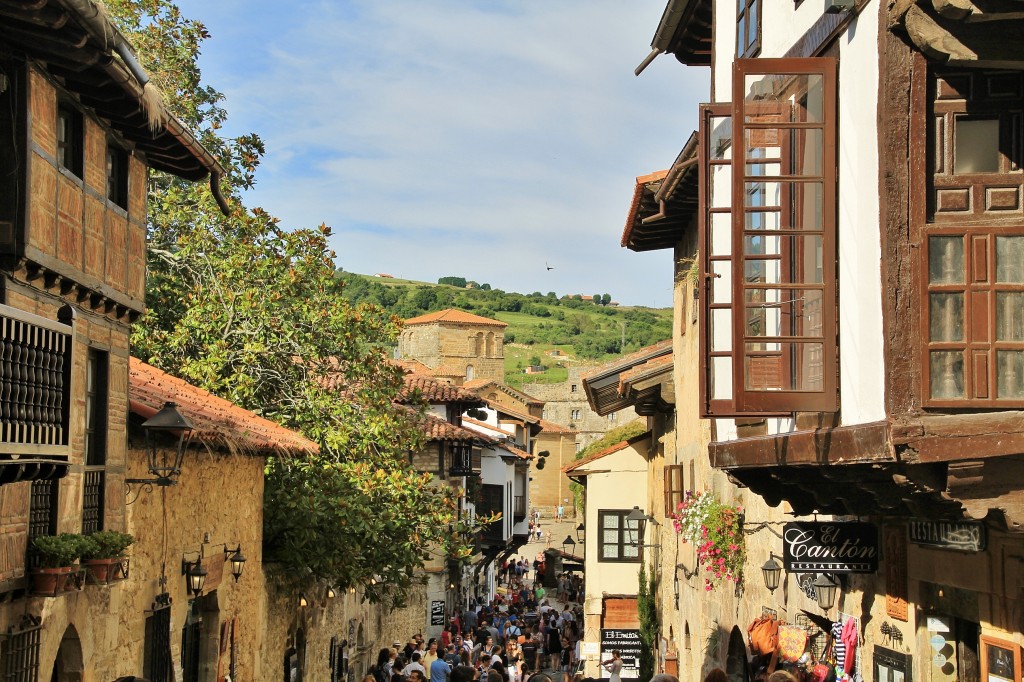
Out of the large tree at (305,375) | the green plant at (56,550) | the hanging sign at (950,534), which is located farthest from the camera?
the large tree at (305,375)

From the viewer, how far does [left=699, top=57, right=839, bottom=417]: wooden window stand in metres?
8.91

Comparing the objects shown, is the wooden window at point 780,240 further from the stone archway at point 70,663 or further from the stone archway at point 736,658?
the stone archway at point 736,658

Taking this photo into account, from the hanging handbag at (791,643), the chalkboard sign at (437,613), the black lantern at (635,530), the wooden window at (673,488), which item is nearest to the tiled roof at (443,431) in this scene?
the chalkboard sign at (437,613)

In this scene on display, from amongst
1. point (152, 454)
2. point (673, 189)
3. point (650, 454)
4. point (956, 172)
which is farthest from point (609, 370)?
point (956, 172)

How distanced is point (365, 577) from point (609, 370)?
6.95m

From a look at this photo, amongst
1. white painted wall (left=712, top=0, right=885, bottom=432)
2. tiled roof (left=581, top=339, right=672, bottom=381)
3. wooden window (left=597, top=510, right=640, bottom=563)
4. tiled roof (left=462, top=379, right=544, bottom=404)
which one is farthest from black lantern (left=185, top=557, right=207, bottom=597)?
tiled roof (left=462, top=379, right=544, bottom=404)

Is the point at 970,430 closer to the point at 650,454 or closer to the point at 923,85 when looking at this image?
the point at 923,85

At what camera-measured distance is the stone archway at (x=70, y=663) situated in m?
11.9

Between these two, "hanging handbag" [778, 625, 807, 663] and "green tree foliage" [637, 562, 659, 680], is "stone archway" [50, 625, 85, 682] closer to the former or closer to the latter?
"hanging handbag" [778, 625, 807, 663]

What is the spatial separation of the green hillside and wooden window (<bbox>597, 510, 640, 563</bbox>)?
404 feet

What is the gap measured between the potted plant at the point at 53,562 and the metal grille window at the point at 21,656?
1.24 ft

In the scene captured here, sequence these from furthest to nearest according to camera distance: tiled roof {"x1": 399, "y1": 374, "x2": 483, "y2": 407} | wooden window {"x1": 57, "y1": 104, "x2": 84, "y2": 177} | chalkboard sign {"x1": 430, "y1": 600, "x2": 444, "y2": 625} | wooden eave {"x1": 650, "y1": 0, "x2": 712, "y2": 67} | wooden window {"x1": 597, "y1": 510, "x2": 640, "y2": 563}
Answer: tiled roof {"x1": 399, "y1": 374, "x2": 483, "y2": 407} → chalkboard sign {"x1": 430, "y1": 600, "x2": 444, "y2": 625} → wooden window {"x1": 597, "y1": 510, "x2": 640, "y2": 563} → wooden eave {"x1": 650, "y1": 0, "x2": 712, "y2": 67} → wooden window {"x1": 57, "y1": 104, "x2": 84, "y2": 177}

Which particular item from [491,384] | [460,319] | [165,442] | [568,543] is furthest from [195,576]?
[460,319]

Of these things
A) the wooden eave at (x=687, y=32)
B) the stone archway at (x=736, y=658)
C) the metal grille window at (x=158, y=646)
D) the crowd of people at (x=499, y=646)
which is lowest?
the crowd of people at (x=499, y=646)
